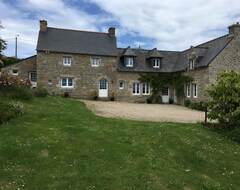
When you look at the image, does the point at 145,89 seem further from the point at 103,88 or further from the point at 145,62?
the point at 103,88

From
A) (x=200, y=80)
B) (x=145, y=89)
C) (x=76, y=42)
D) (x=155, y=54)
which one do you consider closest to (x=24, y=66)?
(x=76, y=42)

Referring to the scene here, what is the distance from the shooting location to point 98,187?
687 centimetres

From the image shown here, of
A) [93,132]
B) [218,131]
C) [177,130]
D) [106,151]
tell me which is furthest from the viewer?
[218,131]

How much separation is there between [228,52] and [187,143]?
57.8 feet

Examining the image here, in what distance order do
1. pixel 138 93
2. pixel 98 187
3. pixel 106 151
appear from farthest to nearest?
pixel 138 93 < pixel 106 151 < pixel 98 187

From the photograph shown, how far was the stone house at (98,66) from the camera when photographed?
29703 millimetres

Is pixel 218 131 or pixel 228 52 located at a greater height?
pixel 228 52

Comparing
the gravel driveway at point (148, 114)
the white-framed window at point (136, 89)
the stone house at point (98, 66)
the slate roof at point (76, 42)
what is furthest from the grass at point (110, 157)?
the white-framed window at point (136, 89)

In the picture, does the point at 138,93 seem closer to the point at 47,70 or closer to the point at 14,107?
the point at 47,70

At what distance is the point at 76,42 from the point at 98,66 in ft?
11.9

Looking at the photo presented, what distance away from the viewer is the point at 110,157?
8.73 metres

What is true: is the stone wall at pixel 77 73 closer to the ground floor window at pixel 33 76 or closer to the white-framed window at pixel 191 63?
the ground floor window at pixel 33 76

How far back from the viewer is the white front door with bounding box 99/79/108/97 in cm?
3177

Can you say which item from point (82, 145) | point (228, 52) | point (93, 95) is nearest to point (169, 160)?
point (82, 145)
